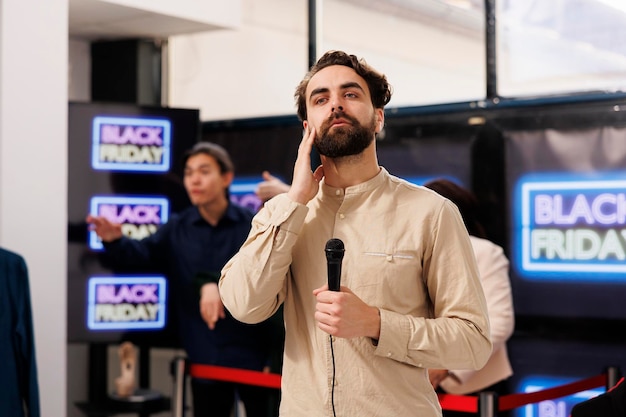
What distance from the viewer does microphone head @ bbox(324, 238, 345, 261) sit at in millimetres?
1999

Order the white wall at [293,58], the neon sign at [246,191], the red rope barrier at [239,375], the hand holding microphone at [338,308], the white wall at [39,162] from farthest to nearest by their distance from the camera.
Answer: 1. the neon sign at [246,191]
2. the white wall at [293,58]
3. the white wall at [39,162]
4. the red rope barrier at [239,375]
5. the hand holding microphone at [338,308]

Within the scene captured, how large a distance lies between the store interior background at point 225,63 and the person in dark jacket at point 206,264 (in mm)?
765

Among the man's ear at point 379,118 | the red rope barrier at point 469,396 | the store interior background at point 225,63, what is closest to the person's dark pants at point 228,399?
the red rope barrier at point 469,396

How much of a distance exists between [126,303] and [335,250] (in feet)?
11.2

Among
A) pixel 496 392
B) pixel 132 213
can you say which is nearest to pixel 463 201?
pixel 496 392

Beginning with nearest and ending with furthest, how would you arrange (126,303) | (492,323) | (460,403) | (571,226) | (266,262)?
(266,262)
(460,403)
(492,323)
(571,226)
(126,303)

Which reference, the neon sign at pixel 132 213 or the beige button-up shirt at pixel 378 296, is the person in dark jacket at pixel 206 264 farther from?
the beige button-up shirt at pixel 378 296

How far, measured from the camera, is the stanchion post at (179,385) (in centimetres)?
448

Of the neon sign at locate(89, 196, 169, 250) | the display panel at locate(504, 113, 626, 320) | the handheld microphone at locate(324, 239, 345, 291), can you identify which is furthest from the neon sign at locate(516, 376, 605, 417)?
the handheld microphone at locate(324, 239, 345, 291)

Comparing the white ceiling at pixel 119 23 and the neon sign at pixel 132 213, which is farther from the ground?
the white ceiling at pixel 119 23

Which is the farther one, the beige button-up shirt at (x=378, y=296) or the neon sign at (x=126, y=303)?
the neon sign at (x=126, y=303)

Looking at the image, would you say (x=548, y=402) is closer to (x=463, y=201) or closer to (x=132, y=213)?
(x=463, y=201)

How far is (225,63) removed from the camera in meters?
6.55

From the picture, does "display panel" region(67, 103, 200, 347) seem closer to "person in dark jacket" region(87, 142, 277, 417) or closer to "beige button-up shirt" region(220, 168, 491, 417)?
"person in dark jacket" region(87, 142, 277, 417)
